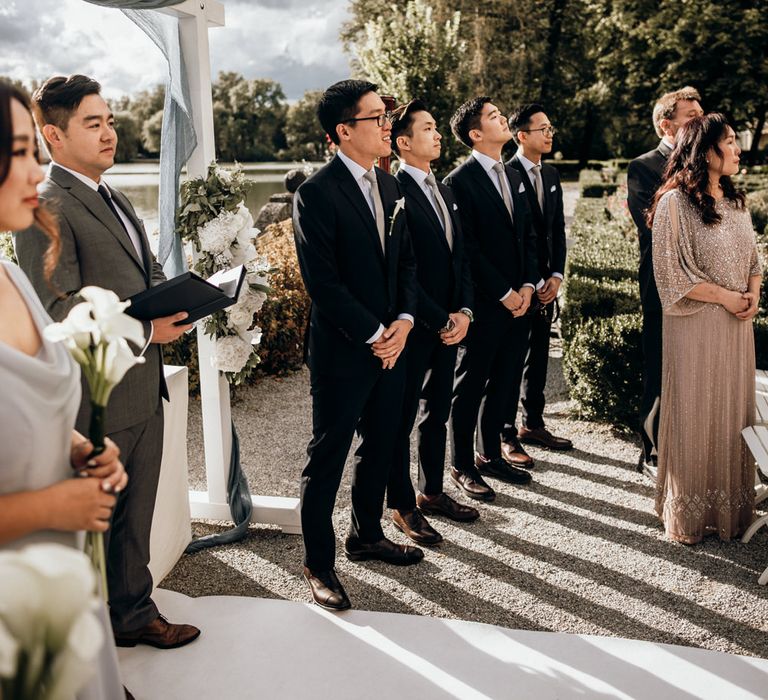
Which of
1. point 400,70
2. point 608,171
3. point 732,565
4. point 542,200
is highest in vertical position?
point 400,70

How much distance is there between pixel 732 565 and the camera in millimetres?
3975

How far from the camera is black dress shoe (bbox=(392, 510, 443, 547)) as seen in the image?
13.9ft

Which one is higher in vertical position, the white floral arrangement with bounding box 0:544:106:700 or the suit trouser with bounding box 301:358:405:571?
the white floral arrangement with bounding box 0:544:106:700

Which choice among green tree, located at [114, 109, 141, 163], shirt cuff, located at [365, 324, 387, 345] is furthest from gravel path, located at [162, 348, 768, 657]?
green tree, located at [114, 109, 141, 163]

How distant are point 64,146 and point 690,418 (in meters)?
3.36

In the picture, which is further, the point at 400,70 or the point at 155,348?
the point at 400,70

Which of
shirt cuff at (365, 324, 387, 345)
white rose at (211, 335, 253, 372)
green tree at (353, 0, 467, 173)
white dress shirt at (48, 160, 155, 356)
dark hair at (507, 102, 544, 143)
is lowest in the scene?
white rose at (211, 335, 253, 372)

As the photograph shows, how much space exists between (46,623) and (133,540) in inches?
103

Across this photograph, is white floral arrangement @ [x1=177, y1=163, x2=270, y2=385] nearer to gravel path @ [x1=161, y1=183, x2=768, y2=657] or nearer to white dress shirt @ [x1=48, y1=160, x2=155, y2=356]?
white dress shirt @ [x1=48, y1=160, x2=155, y2=356]

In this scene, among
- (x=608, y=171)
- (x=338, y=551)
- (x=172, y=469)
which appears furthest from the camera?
(x=608, y=171)

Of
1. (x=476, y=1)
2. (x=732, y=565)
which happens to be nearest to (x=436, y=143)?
(x=732, y=565)

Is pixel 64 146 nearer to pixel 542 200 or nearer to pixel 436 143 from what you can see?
pixel 436 143

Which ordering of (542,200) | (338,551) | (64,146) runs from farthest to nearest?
(542,200) → (338,551) → (64,146)

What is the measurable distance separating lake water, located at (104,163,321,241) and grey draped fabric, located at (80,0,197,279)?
0.17 m
